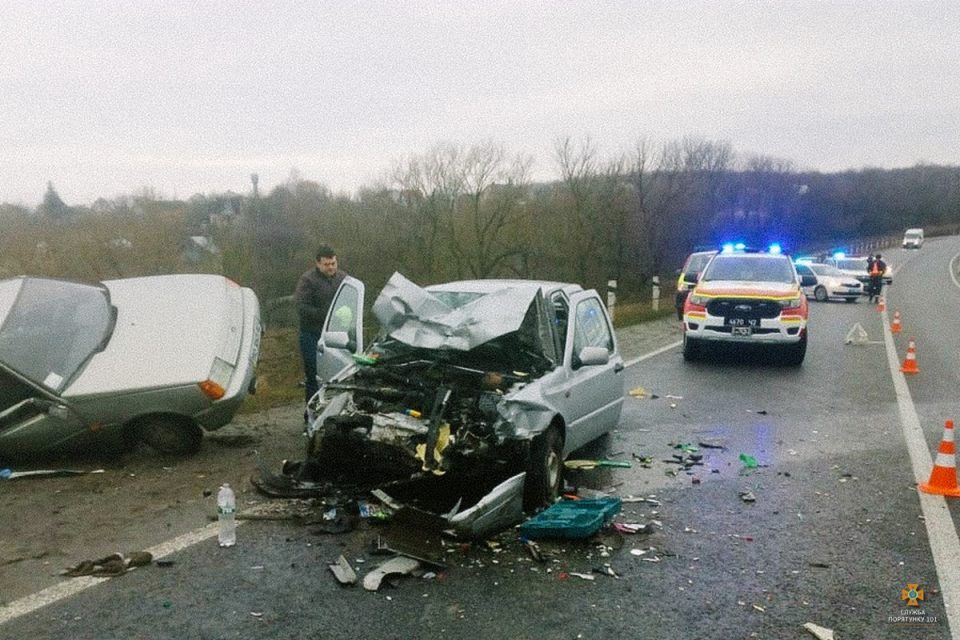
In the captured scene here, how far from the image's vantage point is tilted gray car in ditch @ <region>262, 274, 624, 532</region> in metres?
5.10

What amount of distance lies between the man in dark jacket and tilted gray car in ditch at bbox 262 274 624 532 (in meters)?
1.63

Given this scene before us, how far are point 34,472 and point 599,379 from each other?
475 cm

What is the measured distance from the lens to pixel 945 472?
19.4 feet

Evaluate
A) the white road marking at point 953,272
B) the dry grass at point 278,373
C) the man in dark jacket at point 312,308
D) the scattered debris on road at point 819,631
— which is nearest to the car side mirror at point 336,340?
the man in dark jacket at point 312,308

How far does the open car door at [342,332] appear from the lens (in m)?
6.98

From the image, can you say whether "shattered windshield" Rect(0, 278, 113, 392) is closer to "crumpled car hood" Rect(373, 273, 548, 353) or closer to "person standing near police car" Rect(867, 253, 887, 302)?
"crumpled car hood" Rect(373, 273, 548, 353)

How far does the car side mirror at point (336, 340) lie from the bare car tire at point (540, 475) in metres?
2.23

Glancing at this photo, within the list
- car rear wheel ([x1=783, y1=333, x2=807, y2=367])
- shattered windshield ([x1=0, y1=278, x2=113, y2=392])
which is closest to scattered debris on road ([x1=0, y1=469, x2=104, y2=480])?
shattered windshield ([x1=0, y1=278, x2=113, y2=392])

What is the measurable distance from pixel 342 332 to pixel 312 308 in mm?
1434

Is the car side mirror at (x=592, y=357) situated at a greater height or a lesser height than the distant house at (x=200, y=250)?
lesser

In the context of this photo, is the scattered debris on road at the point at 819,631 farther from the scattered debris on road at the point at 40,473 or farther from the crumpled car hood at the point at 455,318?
the scattered debris on road at the point at 40,473

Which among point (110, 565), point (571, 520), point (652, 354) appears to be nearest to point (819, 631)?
point (571, 520)

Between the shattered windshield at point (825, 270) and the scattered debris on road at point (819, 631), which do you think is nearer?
the scattered debris on road at point (819, 631)

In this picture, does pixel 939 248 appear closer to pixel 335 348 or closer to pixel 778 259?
pixel 778 259
